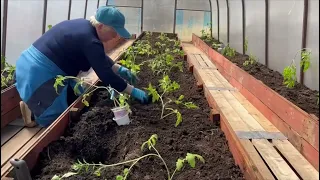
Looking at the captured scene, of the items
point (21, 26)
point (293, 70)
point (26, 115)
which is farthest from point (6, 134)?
point (21, 26)

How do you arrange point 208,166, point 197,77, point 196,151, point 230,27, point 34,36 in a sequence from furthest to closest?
point 230,27
point 34,36
point 197,77
point 196,151
point 208,166

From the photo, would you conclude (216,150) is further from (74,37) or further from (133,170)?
(74,37)

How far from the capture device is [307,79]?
142 inches

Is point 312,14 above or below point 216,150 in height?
above

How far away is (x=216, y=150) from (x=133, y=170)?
62 centimetres

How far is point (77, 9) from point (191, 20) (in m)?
4.55

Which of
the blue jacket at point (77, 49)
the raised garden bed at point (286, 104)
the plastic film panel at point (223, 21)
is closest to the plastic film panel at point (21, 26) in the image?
the blue jacket at point (77, 49)

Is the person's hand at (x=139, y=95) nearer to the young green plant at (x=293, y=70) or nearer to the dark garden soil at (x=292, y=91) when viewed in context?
the dark garden soil at (x=292, y=91)

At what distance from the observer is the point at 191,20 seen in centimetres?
1112

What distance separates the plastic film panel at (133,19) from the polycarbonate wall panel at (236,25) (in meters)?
3.23

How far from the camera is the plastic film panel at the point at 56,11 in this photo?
240 inches

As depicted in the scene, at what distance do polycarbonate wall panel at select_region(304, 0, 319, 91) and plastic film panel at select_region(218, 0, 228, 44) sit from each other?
4.84 m

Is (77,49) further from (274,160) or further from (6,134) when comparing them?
(274,160)

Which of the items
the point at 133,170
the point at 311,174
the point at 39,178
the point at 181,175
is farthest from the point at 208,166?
the point at 39,178
